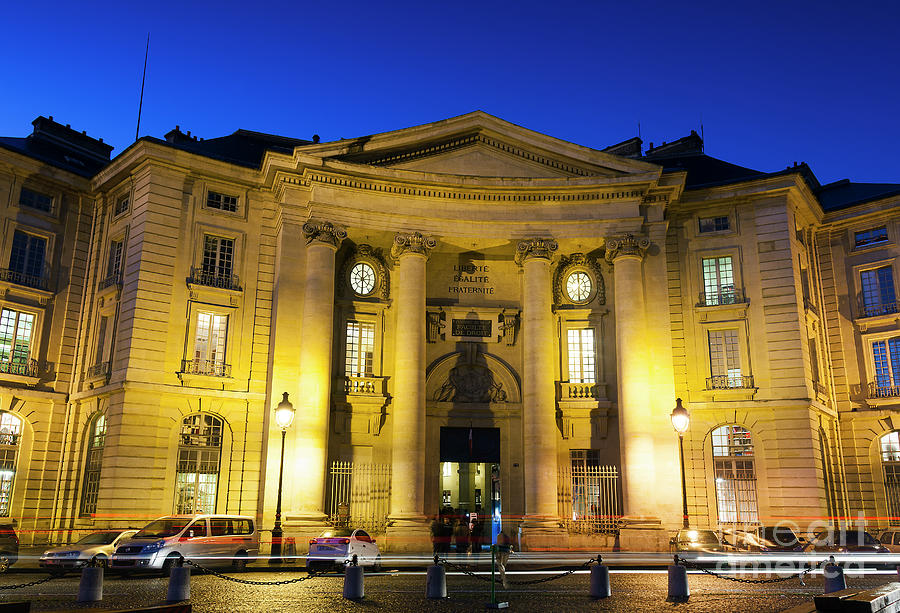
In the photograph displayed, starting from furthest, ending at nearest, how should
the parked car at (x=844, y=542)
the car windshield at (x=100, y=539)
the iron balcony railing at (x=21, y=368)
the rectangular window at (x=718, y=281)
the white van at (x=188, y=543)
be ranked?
the rectangular window at (x=718, y=281) < the iron balcony railing at (x=21, y=368) < the parked car at (x=844, y=542) < the car windshield at (x=100, y=539) < the white van at (x=188, y=543)

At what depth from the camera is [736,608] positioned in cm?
1595

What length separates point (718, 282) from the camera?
3691 cm

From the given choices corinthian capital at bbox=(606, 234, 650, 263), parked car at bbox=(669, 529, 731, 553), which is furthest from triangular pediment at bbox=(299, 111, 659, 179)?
parked car at bbox=(669, 529, 731, 553)

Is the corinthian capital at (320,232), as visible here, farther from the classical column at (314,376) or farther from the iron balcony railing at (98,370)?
the iron balcony railing at (98,370)

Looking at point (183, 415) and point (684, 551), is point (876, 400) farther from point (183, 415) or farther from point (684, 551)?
point (183, 415)

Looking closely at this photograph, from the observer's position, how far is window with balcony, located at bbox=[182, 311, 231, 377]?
32.9m

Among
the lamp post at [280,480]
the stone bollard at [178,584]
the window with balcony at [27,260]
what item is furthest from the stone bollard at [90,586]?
the window with balcony at [27,260]

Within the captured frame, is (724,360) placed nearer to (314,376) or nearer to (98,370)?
(314,376)

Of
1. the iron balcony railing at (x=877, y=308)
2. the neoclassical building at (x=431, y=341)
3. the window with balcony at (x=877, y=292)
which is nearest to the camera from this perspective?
the neoclassical building at (x=431, y=341)

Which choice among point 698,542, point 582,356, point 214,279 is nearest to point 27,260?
point 214,279

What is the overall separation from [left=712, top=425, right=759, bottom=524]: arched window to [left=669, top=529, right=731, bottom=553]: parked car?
6166 millimetres

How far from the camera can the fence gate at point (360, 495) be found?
106 ft

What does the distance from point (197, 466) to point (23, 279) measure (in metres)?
11.5

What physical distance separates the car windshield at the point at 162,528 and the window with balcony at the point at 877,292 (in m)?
32.4
